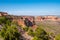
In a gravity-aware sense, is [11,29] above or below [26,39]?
above

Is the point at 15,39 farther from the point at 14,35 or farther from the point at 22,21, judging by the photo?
the point at 22,21

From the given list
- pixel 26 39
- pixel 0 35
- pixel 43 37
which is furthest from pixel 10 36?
pixel 43 37

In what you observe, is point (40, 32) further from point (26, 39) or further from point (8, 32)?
point (8, 32)

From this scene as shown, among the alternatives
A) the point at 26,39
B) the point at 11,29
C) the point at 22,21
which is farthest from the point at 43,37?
the point at 22,21

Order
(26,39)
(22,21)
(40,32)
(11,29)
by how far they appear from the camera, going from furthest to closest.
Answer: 1. (22,21)
2. (40,32)
3. (26,39)
4. (11,29)

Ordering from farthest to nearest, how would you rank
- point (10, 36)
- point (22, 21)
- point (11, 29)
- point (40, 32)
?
point (22, 21) → point (40, 32) → point (11, 29) → point (10, 36)

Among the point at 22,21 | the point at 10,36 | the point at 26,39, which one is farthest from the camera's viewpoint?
the point at 22,21

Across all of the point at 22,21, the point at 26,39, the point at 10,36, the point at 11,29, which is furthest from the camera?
the point at 22,21

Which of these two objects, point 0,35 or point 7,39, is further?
point 0,35

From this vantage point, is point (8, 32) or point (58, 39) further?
point (58, 39)
